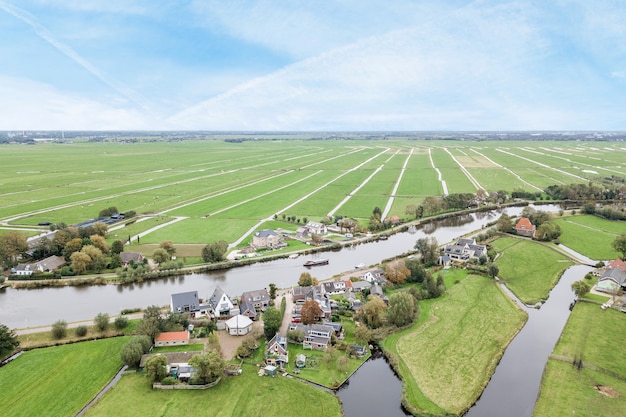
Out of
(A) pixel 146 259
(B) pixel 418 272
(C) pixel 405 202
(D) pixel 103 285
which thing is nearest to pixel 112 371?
(D) pixel 103 285

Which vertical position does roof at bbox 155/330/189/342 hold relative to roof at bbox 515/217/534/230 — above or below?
below

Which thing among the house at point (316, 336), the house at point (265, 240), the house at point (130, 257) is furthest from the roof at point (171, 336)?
the house at point (265, 240)

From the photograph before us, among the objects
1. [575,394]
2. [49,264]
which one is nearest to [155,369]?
[575,394]

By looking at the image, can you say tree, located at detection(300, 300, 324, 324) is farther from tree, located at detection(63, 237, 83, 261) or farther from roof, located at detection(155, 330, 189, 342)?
tree, located at detection(63, 237, 83, 261)

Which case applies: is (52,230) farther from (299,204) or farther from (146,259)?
(299,204)

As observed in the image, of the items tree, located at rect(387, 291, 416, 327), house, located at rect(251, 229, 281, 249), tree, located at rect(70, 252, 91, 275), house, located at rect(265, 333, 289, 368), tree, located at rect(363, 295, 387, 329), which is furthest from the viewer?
house, located at rect(251, 229, 281, 249)

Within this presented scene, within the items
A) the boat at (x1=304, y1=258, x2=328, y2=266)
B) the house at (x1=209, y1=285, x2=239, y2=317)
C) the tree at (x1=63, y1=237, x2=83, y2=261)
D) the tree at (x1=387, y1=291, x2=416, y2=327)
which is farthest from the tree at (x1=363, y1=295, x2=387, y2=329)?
the tree at (x1=63, y1=237, x2=83, y2=261)
